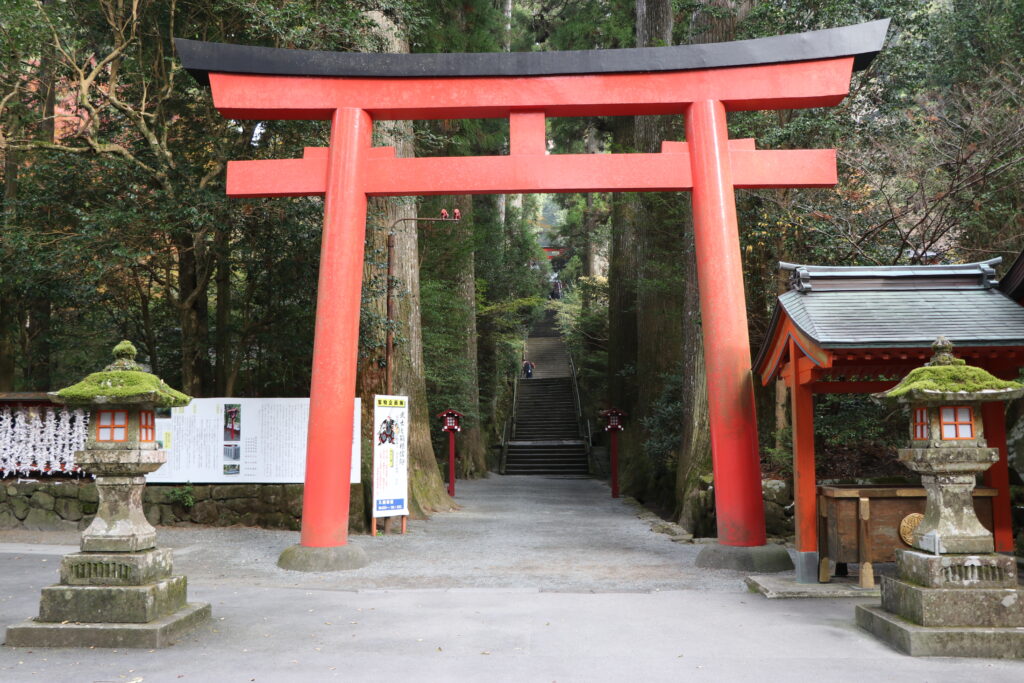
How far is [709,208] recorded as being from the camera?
327 inches

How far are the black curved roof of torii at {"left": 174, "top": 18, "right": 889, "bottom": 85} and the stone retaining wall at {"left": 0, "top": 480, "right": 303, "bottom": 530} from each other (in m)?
5.01

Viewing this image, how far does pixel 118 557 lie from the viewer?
17.4ft

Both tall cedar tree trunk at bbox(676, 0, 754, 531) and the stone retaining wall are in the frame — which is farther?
tall cedar tree trunk at bbox(676, 0, 754, 531)

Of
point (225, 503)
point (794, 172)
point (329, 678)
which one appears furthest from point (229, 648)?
point (794, 172)

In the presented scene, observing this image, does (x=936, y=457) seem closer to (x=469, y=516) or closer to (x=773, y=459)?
(x=773, y=459)

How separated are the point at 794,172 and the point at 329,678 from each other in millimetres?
6414

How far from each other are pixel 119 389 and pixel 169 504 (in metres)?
5.50

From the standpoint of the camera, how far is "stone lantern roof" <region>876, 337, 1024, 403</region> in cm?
516

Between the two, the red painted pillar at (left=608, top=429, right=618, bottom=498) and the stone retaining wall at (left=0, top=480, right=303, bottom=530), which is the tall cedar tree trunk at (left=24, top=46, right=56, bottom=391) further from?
the red painted pillar at (left=608, top=429, right=618, bottom=498)

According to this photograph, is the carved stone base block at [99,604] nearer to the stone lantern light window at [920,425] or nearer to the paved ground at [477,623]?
the paved ground at [477,623]

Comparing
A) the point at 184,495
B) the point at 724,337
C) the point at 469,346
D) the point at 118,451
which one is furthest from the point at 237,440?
the point at 469,346

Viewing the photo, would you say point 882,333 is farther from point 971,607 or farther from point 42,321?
point 42,321

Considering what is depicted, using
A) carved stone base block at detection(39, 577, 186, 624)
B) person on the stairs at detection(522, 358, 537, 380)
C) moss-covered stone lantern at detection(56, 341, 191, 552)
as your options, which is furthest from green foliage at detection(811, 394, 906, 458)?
person on the stairs at detection(522, 358, 537, 380)

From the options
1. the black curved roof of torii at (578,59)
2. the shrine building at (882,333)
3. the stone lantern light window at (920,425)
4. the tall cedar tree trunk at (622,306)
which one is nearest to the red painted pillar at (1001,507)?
the shrine building at (882,333)
